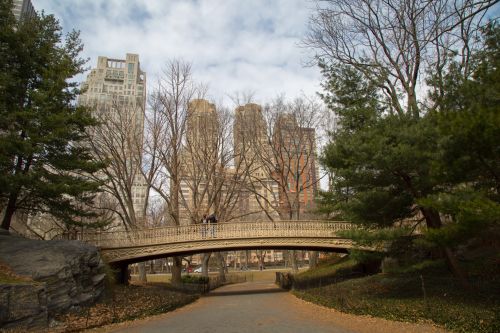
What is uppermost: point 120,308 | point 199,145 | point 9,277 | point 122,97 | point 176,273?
point 122,97

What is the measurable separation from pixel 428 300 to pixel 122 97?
30.3 meters

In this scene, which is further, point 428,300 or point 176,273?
point 176,273

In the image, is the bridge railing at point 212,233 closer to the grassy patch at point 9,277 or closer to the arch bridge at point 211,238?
the arch bridge at point 211,238

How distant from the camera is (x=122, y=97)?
109 ft

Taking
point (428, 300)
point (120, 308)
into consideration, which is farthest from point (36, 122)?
point (428, 300)

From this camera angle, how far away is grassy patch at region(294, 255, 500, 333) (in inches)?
334

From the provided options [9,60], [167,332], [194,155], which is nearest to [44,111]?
[9,60]

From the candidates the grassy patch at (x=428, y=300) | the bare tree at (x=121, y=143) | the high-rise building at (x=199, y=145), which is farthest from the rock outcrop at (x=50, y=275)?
the high-rise building at (x=199, y=145)

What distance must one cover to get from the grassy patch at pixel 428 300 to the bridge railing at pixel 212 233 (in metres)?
4.71

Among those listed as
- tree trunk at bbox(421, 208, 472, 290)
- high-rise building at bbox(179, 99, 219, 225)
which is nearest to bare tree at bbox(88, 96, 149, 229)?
high-rise building at bbox(179, 99, 219, 225)

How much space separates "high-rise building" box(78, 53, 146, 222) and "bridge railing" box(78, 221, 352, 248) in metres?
7.23

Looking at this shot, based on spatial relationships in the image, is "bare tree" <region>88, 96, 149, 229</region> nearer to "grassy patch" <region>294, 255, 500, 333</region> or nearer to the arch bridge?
the arch bridge

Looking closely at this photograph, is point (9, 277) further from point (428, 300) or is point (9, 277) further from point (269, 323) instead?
point (428, 300)

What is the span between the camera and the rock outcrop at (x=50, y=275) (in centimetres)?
949
